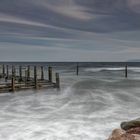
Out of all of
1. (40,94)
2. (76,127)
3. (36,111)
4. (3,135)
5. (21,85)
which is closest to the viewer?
(3,135)

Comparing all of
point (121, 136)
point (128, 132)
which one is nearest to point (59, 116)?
point (128, 132)

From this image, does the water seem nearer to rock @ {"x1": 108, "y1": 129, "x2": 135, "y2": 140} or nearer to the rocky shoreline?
the rocky shoreline

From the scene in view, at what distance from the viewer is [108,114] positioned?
1769 cm

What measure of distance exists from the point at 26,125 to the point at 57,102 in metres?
8.09

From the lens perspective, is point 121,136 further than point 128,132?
No

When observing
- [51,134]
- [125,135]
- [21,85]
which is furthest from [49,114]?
[21,85]

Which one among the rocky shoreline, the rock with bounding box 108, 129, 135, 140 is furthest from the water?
the rock with bounding box 108, 129, 135, 140

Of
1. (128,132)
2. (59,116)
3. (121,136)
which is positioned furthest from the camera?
(59,116)

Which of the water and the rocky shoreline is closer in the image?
the rocky shoreline

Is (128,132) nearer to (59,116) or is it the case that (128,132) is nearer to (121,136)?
(121,136)

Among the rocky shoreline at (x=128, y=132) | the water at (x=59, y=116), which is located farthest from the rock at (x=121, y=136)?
the water at (x=59, y=116)

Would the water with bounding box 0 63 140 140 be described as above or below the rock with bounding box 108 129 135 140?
below

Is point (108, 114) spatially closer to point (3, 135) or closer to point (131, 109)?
point (131, 109)

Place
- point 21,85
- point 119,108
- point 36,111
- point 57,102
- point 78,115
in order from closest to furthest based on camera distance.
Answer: point 78,115 → point 36,111 → point 119,108 → point 57,102 → point 21,85
